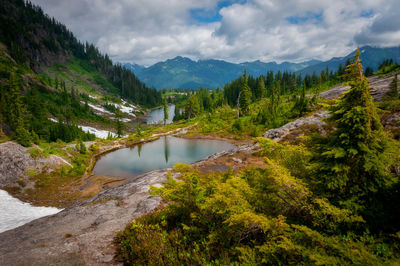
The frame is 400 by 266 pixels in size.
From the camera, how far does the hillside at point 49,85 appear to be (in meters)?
60.2

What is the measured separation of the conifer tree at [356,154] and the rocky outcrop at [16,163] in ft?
118

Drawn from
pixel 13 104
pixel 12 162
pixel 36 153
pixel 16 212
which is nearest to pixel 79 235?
pixel 16 212

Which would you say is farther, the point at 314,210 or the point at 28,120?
Answer: the point at 28,120

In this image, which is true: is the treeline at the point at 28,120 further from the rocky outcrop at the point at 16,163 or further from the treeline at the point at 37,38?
the treeline at the point at 37,38

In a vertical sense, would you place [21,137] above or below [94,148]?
above

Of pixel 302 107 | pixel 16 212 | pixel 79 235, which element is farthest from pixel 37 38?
pixel 79 235

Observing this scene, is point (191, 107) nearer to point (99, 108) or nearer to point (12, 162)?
point (12, 162)

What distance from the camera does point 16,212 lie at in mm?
19328

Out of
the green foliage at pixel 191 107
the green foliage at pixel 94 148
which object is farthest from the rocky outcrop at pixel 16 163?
the green foliage at pixel 191 107

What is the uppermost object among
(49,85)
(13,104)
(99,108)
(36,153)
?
(49,85)

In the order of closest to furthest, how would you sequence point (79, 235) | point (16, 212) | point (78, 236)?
point (78, 236) → point (79, 235) → point (16, 212)

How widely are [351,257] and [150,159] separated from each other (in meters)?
39.5

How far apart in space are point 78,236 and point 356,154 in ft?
46.8

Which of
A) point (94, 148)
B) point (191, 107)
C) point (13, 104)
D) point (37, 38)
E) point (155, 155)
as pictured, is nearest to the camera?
point (155, 155)
